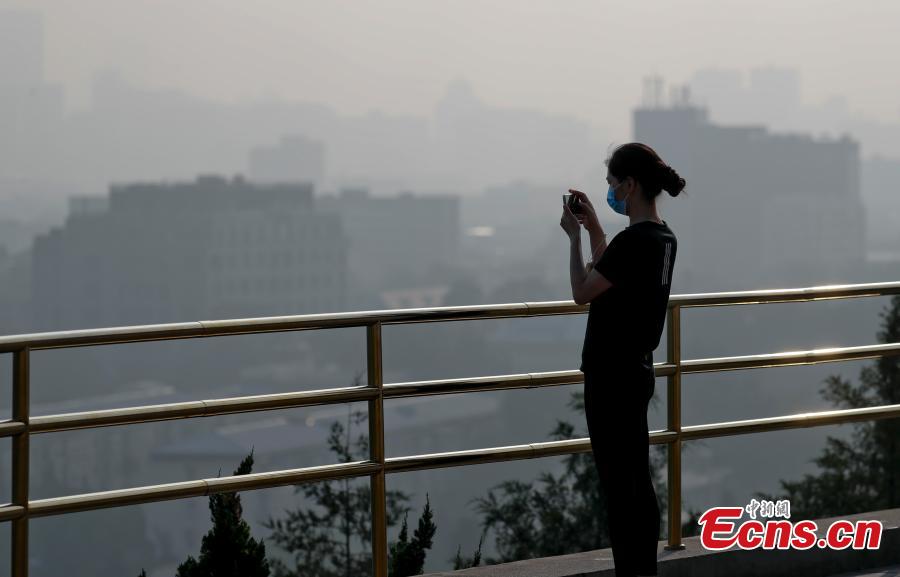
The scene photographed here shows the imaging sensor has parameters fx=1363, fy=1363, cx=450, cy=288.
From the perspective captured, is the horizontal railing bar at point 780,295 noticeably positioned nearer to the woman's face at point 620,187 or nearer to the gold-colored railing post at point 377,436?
the woman's face at point 620,187

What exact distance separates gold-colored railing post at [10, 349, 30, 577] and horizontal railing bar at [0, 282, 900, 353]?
0.09 metres

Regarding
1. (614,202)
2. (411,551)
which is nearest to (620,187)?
(614,202)

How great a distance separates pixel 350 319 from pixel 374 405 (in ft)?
0.97

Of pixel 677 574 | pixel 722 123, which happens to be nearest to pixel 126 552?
pixel 677 574

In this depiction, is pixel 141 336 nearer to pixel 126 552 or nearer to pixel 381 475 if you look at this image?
pixel 381 475

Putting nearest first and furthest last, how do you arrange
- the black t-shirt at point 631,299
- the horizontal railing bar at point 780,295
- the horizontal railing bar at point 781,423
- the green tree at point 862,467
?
the black t-shirt at point 631,299
the horizontal railing bar at point 780,295
the horizontal railing bar at point 781,423
the green tree at point 862,467

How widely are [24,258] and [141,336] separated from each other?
496ft

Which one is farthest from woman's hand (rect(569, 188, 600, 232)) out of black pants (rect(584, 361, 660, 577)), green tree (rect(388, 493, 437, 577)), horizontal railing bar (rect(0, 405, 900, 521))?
green tree (rect(388, 493, 437, 577))

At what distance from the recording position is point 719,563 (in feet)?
16.1

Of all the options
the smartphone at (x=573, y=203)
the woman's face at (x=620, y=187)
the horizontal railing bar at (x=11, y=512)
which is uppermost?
the woman's face at (x=620, y=187)

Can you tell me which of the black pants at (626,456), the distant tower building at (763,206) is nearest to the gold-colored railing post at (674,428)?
the black pants at (626,456)

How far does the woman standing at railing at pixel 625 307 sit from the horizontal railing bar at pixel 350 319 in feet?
1.79

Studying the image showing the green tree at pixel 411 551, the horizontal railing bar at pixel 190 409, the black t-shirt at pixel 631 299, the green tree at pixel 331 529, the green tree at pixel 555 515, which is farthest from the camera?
the green tree at pixel 555 515

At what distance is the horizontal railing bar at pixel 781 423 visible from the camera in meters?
4.98
